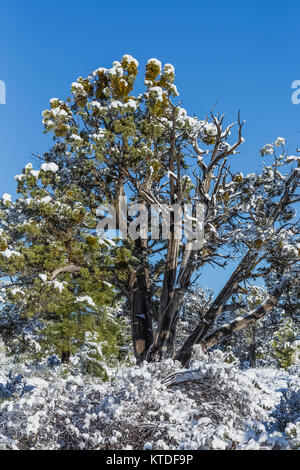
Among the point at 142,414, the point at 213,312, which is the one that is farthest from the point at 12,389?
the point at 213,312

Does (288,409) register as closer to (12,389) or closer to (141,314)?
(12,389)

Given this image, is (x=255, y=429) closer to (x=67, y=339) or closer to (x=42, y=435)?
(x=42, y=435)

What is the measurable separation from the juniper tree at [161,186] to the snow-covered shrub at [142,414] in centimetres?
501

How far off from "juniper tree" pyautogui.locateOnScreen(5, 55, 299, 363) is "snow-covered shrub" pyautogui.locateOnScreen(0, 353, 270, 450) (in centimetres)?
501

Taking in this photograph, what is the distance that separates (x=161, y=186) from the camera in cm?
1234

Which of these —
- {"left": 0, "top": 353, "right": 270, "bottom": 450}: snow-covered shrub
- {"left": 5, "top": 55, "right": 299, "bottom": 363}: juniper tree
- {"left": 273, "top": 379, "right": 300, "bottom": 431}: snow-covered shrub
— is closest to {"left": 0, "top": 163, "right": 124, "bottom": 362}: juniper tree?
{"left": 5, "top": 55, "right": 299, "bottom": 363}: juniper tree

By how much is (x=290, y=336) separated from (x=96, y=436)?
52.6ft

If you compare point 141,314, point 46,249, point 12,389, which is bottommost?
point 12,389

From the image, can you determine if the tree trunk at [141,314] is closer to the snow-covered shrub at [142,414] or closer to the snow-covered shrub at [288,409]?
the snow-covered shrub at [142,414]

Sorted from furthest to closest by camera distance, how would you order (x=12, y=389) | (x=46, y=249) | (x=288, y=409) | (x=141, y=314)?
(x=141, y=314) < (x=46, y=249) < (x=12, y=389) < (x=288, y=409)

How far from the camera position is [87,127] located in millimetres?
11930

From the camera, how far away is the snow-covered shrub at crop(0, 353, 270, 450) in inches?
149

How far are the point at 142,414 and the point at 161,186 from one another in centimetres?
888

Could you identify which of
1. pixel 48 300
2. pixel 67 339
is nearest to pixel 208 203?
pixel 48 300
